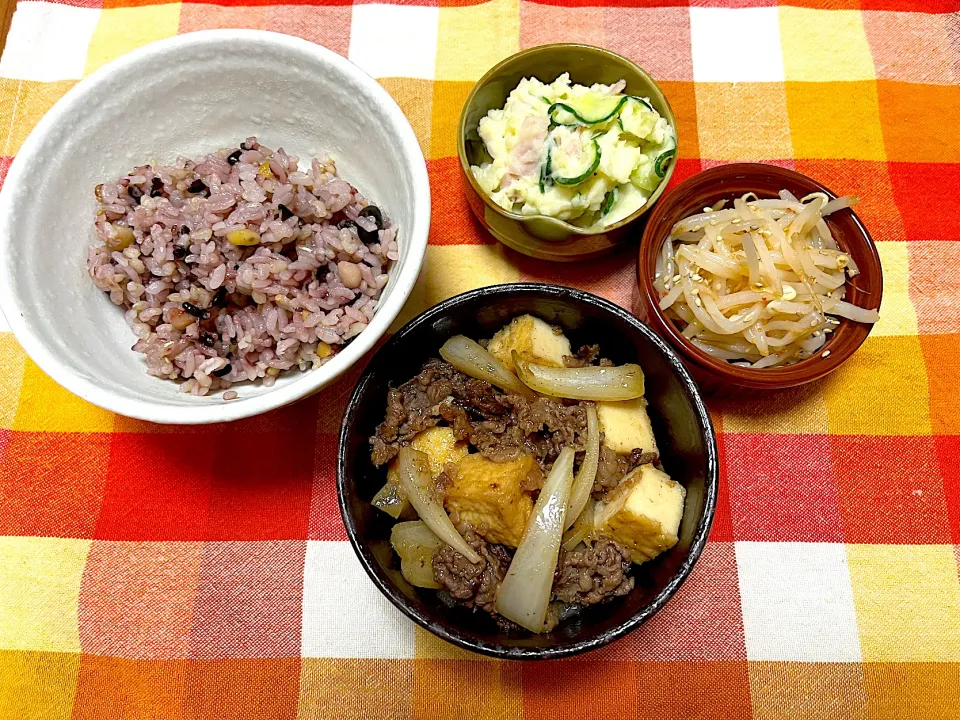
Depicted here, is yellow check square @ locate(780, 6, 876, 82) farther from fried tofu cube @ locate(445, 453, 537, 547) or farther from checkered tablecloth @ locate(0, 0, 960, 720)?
fried tofu cube @ locate(445, 453, 537, 547)

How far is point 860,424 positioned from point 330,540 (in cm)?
157

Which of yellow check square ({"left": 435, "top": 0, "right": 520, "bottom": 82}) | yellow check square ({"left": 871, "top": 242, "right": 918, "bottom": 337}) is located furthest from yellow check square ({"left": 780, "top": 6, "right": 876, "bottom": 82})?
yellow check square ({"left": 435, "top": 0, "right": 520, "bottom": 82})

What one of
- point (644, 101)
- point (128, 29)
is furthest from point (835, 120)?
point (128, 29)

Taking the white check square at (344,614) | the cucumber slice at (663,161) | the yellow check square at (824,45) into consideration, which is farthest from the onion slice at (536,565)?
the yellow check square at (824,45)

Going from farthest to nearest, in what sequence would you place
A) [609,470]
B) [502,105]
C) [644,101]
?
[502,105], [644,101], [609,470]

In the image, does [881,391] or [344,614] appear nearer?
[344,614]

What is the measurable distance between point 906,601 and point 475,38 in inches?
85.6

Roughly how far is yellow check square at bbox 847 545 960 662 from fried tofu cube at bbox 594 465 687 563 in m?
0.70

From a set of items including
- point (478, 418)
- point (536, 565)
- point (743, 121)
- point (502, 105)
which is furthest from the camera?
point (743, 121)

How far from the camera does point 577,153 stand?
192 cm

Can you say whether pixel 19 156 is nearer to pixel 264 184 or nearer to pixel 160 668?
pixel 264 184

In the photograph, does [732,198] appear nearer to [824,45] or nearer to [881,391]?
[881,391]

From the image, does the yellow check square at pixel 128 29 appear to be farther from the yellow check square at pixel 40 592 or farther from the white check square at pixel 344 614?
the white check square at pixel 344 614

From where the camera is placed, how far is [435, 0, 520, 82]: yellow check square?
2.40 m
